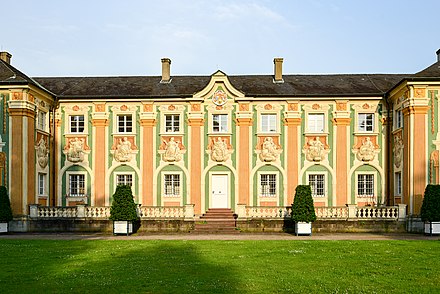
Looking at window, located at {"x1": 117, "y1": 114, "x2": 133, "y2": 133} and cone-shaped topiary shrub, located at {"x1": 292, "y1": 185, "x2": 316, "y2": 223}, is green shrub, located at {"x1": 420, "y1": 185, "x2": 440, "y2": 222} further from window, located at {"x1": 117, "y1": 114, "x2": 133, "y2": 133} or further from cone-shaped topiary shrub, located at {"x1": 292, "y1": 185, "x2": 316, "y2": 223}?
window, located at {"x1": 117, "y1": 114, "x2": 133, "y2": 133}

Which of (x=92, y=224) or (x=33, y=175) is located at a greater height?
(x=33, y=175)

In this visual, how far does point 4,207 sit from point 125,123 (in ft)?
28.8

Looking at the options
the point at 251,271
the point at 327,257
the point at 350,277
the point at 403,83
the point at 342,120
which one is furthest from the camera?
the point at 342,120

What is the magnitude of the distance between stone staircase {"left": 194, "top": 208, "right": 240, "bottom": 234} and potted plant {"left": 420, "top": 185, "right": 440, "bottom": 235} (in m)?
9.03

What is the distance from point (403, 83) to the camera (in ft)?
96.2

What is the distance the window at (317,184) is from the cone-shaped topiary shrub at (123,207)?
1104 centimetres

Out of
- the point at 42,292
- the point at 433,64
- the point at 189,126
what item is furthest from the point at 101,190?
the point at 42,292

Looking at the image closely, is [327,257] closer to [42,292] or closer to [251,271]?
[251,271]

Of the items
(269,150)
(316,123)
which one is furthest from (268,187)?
(316,123)

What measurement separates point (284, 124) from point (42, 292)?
23553mm

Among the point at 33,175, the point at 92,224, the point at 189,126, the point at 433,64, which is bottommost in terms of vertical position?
the point at 92,224

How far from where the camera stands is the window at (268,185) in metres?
33.7

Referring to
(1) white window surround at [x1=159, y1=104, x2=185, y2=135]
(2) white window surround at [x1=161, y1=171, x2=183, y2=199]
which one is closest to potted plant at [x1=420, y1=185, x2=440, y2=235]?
(2) white window surround at [x1=161, y1=171, x2=183, y2=199]

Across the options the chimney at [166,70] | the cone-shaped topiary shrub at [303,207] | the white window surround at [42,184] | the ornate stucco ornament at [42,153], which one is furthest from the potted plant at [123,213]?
the chimney at [166,70]
